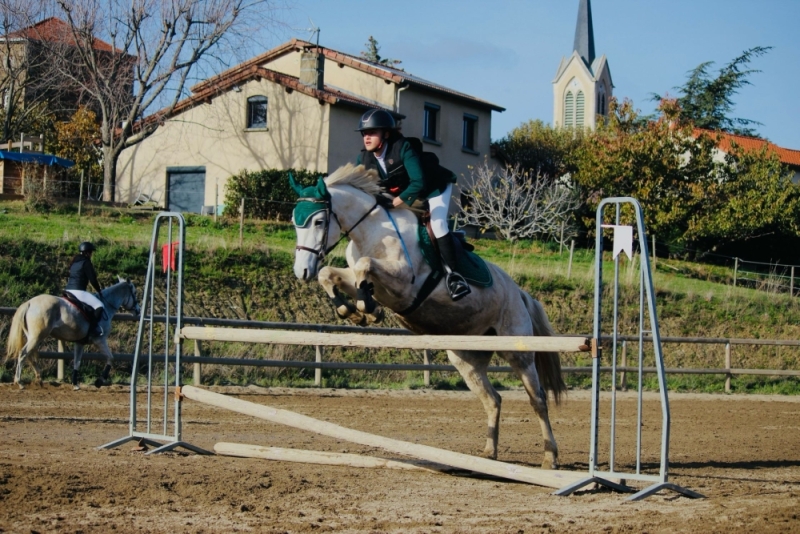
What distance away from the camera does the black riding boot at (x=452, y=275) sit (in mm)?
6664

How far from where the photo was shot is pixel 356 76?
30.9 meters

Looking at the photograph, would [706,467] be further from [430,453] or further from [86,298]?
[86,298]

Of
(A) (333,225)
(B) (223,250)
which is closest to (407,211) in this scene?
(A) (333,225)

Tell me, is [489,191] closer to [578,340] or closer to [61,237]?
[61,237]

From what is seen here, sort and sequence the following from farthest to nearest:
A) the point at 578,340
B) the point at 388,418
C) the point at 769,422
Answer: the point at 769,422 → the point at 388,418 → the point at 578,340

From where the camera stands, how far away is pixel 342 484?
567cm

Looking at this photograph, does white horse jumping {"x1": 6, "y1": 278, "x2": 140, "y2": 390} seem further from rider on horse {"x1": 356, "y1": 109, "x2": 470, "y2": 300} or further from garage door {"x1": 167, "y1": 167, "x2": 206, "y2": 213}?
garage door {"x1": 167, "y1": 167, "x2": 206, "y2": 213}

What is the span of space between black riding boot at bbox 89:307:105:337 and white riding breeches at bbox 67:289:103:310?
0.24ft

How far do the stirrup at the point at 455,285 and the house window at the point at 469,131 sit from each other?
87.5 feet

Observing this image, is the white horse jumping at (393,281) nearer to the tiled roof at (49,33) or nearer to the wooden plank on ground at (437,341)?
the wooden plank on ground at (437,341)

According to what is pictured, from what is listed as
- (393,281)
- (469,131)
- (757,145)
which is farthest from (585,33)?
(393,281)

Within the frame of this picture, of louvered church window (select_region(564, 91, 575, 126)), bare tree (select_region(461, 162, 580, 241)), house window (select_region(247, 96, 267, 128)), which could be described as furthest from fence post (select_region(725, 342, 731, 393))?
louvered church window (select_region(564, 91, 575, 126))

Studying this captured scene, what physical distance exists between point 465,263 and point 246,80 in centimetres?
2353

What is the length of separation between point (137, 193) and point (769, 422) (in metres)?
24.0
